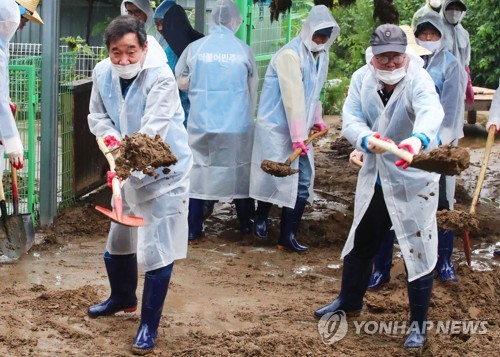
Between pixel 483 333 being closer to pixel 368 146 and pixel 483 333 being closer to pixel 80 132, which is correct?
pixel 368 146

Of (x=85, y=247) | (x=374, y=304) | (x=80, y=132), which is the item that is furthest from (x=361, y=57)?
(x=374, y=304)

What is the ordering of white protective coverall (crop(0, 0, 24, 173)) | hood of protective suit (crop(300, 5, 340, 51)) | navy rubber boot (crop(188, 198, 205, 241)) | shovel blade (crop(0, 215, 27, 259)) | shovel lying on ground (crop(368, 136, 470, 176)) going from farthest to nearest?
navy rubber boot (crop(188, 198, 205, 241)) → hood of protective suit (crop(300, 5, 340, 51)) → shovel blade (crop(0, 215, 27, 259)) → white protective coverall (crop(0, 0, 24, 173)) → shovel lying on ground (crop(368, 136, 470, 176))

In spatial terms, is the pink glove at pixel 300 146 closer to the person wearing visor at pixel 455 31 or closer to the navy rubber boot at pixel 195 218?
the navy rubber boot at pixel 195 218

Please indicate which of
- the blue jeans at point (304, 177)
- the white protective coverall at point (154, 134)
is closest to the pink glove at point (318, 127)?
the blue jeans at point (304, 177)

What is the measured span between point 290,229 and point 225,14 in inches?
76.9

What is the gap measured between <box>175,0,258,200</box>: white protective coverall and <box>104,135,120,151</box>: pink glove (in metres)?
2.74

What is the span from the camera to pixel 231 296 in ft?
22.1

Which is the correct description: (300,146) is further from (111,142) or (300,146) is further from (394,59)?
(111,142)

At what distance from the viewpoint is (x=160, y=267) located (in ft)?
17.9

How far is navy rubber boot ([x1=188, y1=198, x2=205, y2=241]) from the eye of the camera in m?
8.31

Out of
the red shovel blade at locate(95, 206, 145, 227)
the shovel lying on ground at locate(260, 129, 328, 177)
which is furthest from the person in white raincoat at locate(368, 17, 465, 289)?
the red shovel blade at locate(95, 206, 145, 227)

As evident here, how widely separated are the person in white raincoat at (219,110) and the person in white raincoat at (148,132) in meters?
2.62

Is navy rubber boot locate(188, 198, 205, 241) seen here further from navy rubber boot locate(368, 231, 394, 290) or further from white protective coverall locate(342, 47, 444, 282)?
white protective coverall locate(342, 47, 444, 282)

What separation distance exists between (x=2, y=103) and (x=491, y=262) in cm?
408
